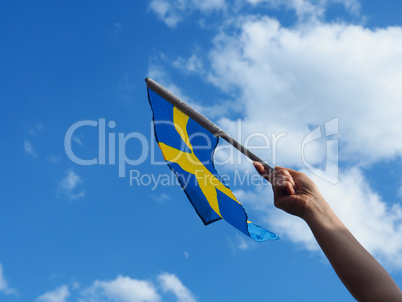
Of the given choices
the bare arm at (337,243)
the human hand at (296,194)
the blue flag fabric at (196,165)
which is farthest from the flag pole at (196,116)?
the bare arm at (337,243)

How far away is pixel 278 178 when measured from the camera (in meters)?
3.19

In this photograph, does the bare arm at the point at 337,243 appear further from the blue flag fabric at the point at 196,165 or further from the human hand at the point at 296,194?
the blue flag fabric at the point at 196,165

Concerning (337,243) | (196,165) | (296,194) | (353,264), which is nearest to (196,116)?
(196,165)

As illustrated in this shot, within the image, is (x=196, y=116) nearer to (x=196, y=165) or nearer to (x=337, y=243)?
(x=196, y=165)

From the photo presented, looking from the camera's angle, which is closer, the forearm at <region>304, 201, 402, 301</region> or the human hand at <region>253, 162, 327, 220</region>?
the forearm at <region>304, 201, 402, 301</region>

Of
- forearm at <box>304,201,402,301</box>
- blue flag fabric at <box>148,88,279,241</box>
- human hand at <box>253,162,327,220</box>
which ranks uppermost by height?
blue flag fabric at <box>148,88,279,241</box>

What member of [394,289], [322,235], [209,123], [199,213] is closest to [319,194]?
[322,235]

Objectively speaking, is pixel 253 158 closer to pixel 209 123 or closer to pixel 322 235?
pixel 209 123

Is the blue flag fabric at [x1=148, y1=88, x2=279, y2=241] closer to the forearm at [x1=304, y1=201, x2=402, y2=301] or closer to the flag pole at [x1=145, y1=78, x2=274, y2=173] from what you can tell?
the flag pole at [x1=145, y1=78, x2=274, y2=173]

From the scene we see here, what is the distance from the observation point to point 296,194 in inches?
119

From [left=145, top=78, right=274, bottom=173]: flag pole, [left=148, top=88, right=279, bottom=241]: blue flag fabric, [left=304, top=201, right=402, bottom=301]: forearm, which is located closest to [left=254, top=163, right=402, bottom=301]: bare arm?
[left=304, top=201, right=402, bottom=301]: forearm

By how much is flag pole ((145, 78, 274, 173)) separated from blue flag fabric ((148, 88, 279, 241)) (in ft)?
1.22

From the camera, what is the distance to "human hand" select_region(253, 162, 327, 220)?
2846 millimetres

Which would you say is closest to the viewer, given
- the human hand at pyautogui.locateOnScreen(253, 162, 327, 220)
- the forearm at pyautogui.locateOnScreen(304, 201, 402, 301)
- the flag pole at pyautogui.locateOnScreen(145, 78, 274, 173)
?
the forearm at pyautogui.locateOnScreen(304, 201, 402, 301)
